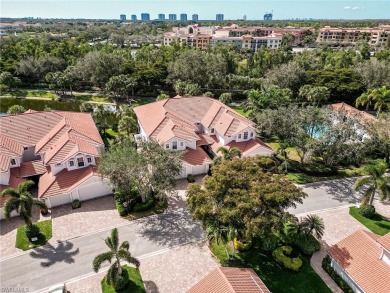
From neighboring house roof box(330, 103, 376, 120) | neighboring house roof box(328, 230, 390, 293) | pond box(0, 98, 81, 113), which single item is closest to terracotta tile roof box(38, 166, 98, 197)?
neighboring house roof box(328, 230, 390, 293)

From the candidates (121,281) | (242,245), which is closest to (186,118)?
(242,245)

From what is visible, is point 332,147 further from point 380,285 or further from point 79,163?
point 79,163

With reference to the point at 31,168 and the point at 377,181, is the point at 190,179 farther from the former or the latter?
the point at 377,181

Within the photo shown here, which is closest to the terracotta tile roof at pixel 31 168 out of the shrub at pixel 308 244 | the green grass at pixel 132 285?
the green grass at pixel 132 285

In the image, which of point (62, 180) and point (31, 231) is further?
point (62, 180)

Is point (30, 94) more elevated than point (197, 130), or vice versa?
point (30, 94)

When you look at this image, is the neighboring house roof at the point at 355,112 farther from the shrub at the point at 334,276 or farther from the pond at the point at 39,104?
the pond at the point at 39,104

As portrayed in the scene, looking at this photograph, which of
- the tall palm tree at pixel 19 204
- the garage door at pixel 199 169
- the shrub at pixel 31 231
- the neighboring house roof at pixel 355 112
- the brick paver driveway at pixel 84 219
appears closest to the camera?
the tall palm tree at pixel 19 204
